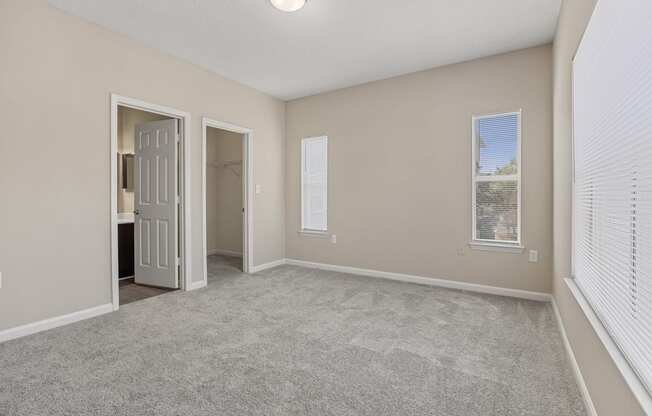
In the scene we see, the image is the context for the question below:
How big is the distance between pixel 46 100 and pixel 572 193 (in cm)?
416

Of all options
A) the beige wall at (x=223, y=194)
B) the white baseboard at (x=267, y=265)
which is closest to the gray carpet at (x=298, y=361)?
the white baseboard at (x=267, y=265)

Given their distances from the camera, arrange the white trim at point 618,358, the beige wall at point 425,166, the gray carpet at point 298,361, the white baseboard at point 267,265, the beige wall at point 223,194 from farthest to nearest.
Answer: the beige wall at point 223,194, the white baseboard at point 267,265, the beige wall at point 425,166, the gray carpet at point 298,361, the white trim at point 618,358

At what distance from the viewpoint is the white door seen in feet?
12.6

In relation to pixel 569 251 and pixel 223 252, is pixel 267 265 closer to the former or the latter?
pixel 223 252

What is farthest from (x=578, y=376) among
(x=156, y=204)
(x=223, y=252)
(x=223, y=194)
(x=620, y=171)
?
(x=223, y=194)

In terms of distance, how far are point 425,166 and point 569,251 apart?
195 cm

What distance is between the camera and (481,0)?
2.65 m

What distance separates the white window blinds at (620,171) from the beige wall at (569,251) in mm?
118

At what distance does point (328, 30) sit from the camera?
10.2ft

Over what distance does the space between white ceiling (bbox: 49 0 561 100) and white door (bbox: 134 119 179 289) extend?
102cm

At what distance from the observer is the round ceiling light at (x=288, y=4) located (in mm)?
2606

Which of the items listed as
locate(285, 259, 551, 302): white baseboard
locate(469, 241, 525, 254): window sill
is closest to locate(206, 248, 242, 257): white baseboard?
locate(285, 259, 551, 302): white baseboard

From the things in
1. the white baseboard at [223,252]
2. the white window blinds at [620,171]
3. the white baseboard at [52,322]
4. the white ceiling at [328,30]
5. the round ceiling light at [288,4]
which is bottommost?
the white baseboard at [52,322]

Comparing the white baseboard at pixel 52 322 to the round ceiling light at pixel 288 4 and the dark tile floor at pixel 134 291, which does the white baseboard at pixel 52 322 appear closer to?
the dark tile floor at pixel 134 291
